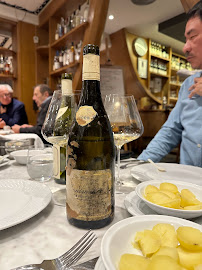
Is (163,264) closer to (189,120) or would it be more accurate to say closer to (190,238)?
(190,238)

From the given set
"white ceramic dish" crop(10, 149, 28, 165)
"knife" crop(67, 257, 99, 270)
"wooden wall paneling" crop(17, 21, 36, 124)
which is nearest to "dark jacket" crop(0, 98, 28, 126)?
"wooden wall paneling" crop(17, 21, 36, 124)

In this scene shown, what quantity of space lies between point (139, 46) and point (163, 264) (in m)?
4.64

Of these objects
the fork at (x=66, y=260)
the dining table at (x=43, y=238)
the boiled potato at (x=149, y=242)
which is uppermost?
the boiled potato at (x=149, y=242)

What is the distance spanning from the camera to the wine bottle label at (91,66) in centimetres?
43

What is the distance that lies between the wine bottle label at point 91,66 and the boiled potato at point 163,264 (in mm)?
345

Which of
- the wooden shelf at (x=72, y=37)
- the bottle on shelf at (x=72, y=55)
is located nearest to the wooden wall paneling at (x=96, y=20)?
the wooden shelf at (x=72, y=37)

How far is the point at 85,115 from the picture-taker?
0.49 metres

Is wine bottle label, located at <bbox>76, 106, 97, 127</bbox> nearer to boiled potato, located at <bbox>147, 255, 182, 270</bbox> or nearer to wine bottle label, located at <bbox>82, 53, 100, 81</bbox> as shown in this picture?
wine bottle label, located at <bbox>82, 53, 100, 81</bbox>

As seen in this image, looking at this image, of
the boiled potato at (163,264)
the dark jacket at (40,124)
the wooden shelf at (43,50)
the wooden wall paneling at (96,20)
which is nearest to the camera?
the boiled potato at (163,264)

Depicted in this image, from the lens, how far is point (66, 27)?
3.20 m

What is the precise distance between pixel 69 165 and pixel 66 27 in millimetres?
3260

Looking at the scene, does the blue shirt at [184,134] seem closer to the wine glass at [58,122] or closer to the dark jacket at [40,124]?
the wine glass at [58,122]

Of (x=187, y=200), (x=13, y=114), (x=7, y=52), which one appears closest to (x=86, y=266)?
(x=187, y=200)

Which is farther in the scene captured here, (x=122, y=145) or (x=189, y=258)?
(x=122, y=145)
